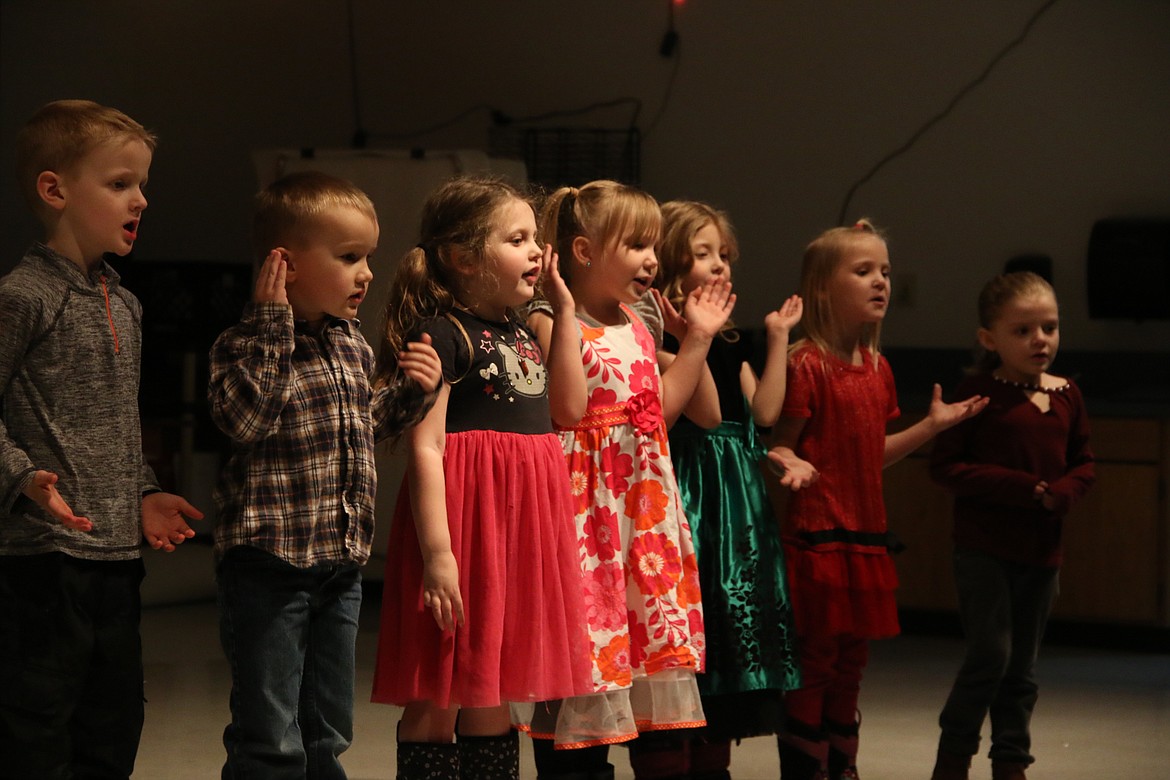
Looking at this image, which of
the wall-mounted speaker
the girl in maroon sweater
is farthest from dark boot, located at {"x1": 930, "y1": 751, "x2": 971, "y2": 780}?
the wall-mounted speaker

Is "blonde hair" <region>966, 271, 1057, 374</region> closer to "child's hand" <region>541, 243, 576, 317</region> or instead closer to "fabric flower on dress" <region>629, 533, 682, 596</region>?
"fabric flower on dress" <region>629, 533, 682, 596</region>

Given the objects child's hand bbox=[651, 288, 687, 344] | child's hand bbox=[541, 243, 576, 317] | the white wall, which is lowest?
child's hand bbox=[651, 288, 687, 344]

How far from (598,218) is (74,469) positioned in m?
0.93

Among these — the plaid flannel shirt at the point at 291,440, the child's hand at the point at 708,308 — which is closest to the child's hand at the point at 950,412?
the child's hand at the point at 708,308

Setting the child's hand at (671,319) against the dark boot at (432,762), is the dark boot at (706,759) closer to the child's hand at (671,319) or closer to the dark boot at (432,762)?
the dark boot at (432,762)

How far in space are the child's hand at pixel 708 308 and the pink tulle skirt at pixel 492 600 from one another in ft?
1.33

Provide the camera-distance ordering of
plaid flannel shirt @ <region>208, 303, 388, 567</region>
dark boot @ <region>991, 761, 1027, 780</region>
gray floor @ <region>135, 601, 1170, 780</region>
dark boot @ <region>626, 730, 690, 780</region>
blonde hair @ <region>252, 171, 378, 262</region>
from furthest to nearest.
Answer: gray floor @ <region>135, 601, 1170, 780</region>
dark boot @ <region>991, 761, 1027, 780</region>
dark boot @ <region>626, 730, 690, 780</region>
blonde hair @ <region>252, 171, 378, 262</region>
plaid flannel shirt @ <region>208, 303, 388, 567</region>

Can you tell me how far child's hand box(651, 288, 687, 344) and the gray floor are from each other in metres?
0.91

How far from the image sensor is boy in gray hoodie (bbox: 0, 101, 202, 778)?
5.85 feet

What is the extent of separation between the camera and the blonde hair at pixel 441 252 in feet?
6.88

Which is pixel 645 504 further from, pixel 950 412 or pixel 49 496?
pixel 49 496

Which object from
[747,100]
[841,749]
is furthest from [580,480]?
[747,100]

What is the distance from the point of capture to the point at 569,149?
5.34 meters

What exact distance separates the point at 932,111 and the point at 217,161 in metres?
2.95
